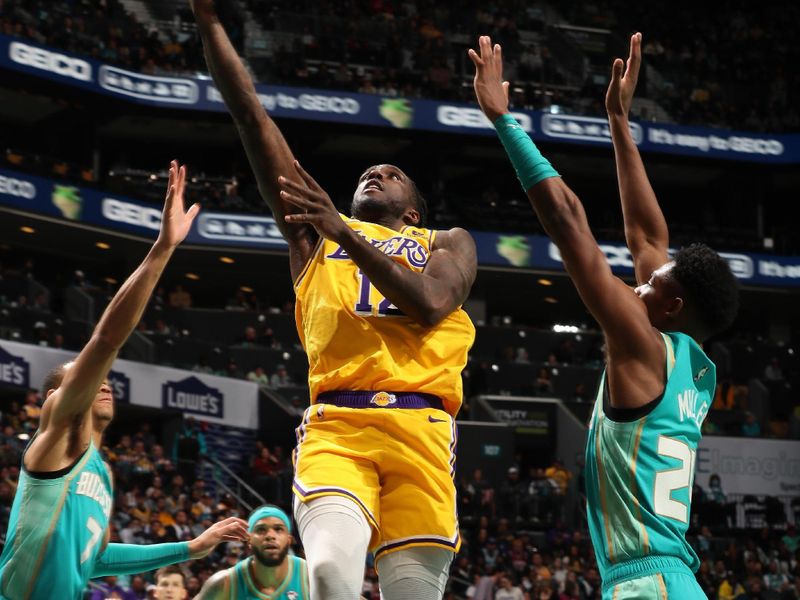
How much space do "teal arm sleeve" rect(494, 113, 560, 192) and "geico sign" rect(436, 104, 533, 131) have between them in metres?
28.6

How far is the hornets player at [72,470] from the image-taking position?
5066 millimetres

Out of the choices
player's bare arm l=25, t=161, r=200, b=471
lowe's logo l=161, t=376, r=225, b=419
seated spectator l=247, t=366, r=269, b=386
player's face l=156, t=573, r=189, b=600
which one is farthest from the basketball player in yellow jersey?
seated spectator l=247, t=366, r=269, b=386

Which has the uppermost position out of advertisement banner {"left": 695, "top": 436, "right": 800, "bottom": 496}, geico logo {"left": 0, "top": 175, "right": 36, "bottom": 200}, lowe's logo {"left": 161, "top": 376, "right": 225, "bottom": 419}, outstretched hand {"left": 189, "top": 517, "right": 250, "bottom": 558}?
outstretched hand {"left": 189, "top": 517, "right": 250, "bottom": 558}

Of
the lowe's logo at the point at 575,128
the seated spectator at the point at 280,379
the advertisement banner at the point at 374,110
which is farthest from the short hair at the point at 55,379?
the lowe's logo at the point at 575,128

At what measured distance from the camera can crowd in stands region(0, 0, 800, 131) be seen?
31.4 metres

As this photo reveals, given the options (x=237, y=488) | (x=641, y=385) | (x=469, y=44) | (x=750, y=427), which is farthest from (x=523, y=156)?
(x=469, y=44)

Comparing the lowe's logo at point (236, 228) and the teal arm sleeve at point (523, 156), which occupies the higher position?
the teal arm sleeve at point (523, 156)

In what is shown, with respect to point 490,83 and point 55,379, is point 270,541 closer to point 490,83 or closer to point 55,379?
point 55,379

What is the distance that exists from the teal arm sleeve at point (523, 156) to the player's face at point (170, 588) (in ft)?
12.3

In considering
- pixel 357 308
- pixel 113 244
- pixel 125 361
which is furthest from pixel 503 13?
pixel 357 308

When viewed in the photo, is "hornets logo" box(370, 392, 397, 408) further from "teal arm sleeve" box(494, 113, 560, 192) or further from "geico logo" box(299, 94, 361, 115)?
"geico logo" box(299, 94, 361, 115)

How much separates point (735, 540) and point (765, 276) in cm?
1251

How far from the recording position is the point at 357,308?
480 centimetres

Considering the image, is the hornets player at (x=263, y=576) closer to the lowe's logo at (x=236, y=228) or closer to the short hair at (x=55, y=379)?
the short hair at (x=55, y=379)
